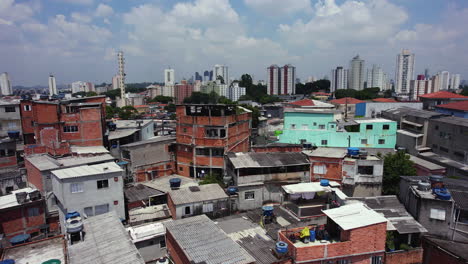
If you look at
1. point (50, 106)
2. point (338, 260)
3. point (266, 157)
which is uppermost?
point (50, 106)

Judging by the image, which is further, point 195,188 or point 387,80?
point 387,80

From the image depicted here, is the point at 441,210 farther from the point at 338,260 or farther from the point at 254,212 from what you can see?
the point at 254,212

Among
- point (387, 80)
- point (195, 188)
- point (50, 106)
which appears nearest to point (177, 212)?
point (195, 188)

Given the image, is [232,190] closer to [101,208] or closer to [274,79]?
[101,208]

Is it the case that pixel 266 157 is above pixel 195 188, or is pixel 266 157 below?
above

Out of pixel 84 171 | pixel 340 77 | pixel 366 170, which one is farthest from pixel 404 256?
pixel 340 77

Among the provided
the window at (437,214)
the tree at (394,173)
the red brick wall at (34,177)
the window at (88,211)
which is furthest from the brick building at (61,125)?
the window at (437,214)
